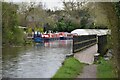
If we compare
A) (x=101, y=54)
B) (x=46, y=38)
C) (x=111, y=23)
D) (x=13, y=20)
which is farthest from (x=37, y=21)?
(x=111, y=23)

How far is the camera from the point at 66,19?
164ft

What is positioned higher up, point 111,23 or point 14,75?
point 111,23

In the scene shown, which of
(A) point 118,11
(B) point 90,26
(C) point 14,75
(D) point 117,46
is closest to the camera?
(A) point 118,11

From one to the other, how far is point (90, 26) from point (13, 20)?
1769 cm

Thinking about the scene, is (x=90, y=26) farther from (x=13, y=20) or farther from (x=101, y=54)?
(x=101, y=54)

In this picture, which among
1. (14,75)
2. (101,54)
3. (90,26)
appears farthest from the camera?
(90,26)

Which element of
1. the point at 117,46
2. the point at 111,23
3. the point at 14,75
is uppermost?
the point at 111,23

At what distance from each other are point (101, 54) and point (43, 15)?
30642 millimetres

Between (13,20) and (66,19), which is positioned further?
(66,19)

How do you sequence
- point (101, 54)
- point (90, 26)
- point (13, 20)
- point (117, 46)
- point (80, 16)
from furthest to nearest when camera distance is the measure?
point (90, 26)
point (80, 16)
point (13, 20)
point (101, 54)
point (117, 46)

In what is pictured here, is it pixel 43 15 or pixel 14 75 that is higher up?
pixel 43 15

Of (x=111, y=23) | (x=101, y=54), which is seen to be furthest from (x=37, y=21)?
(x=111, y=23)

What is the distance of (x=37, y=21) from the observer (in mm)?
48188

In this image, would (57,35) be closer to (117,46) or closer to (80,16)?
(80,16)
